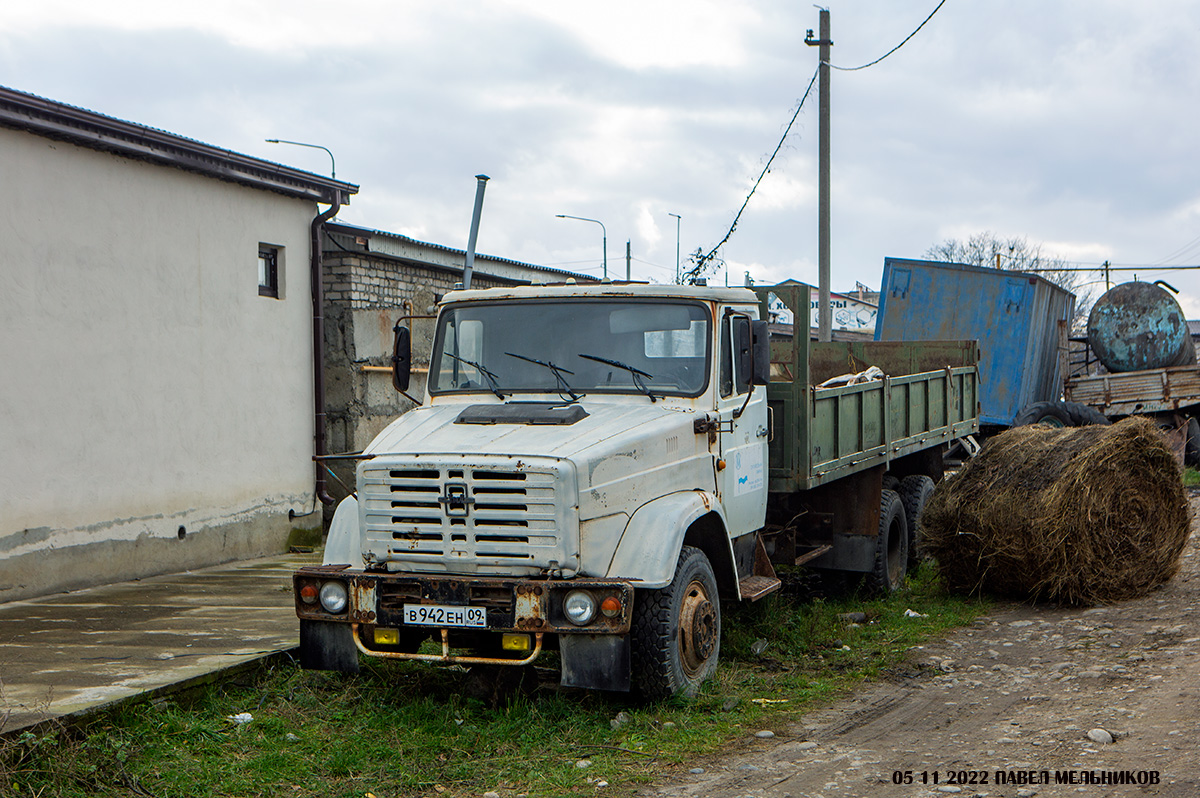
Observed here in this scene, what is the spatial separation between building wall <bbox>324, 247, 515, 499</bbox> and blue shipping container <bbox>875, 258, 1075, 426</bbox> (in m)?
6.98

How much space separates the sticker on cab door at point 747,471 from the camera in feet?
21.0

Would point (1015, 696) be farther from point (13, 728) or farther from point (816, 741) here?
point (13, 728)

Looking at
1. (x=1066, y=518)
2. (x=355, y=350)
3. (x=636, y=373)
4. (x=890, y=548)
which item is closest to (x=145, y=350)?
(x=355, y=350)

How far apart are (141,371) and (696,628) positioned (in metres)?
5.59

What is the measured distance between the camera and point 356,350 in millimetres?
11453

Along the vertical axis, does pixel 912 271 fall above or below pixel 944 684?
above

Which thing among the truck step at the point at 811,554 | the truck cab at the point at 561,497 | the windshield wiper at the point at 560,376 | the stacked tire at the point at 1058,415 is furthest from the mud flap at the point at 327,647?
the stacked tire at the point at 1058,415

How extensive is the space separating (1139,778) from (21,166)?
7.95 metres

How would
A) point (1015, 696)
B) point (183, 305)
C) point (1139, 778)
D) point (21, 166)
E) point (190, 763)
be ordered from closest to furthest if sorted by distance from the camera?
point (1139, 778) → point (190, 763) → point (1015, 696) → point (21, 166) → point (183, 305)


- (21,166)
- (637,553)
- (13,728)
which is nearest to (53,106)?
(21,166)

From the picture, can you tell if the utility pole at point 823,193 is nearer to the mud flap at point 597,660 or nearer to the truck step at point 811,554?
the truck step at point 811,554

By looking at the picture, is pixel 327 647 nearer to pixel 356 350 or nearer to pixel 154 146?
pixel 154 146

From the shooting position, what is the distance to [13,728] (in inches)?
175

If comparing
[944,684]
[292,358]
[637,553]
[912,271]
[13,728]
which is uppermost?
[912,271]
